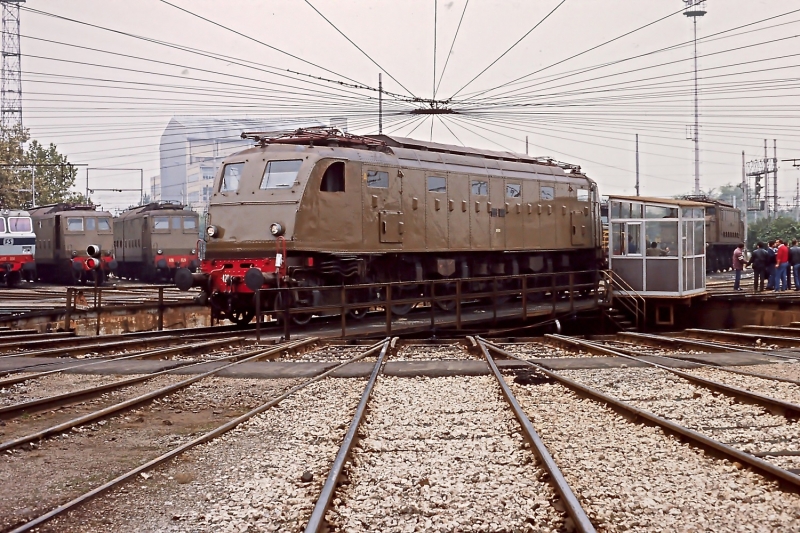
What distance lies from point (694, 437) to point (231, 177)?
12.7 metres

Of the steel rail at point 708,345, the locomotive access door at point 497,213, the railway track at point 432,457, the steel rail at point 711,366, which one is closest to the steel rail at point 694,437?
the railway track at point 432,457

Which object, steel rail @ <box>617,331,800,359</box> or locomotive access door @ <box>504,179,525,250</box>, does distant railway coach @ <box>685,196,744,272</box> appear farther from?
steel rail @ <box>617,331,800,359</box>

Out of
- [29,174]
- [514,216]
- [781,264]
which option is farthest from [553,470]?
[29,174]

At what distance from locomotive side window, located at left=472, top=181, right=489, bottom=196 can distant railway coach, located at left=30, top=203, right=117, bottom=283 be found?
2158cm

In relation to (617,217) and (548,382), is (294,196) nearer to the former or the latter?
(548,382)

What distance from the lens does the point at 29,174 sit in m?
56.9

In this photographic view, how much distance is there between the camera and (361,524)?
198 inches

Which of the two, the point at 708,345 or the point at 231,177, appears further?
the point at 231,177

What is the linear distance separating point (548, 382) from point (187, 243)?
29518mm

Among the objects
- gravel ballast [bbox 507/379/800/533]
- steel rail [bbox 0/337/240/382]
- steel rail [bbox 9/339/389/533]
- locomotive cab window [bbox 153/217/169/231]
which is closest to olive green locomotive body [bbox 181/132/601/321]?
steel rail [bbox 0/337/240/382]

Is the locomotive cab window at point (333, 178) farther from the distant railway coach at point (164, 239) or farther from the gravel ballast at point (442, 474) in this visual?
the distant railway coach at point (164, 239)

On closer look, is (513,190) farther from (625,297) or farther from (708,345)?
(708,345)

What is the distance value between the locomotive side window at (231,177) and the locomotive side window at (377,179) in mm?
2615

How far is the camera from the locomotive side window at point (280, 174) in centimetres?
1680
